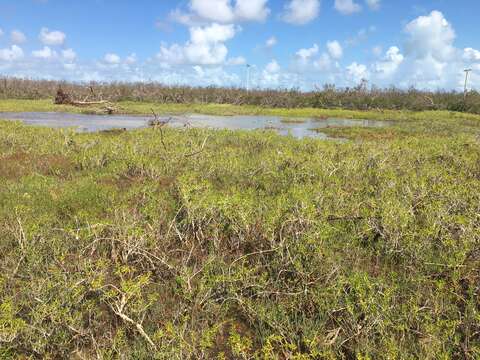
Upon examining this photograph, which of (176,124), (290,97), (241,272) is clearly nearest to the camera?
(241,272)

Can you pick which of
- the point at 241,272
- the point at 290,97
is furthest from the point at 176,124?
the point at 290,97

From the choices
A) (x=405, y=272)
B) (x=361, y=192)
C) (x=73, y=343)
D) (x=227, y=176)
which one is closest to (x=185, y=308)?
(x=73, y=343)

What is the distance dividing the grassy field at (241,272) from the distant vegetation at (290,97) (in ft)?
139

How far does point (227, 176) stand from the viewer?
912 centimetres

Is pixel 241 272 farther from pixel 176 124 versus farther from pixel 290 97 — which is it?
pixel 290 97

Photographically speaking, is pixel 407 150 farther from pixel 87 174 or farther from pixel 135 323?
pixel 135 323

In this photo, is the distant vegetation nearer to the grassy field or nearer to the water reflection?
the water reflection

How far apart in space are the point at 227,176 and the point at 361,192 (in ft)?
9.92

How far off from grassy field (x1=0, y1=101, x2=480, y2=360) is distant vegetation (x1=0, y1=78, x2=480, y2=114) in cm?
4222

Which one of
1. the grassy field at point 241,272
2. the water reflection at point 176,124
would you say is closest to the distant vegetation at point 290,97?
the water reflection at point 176,124

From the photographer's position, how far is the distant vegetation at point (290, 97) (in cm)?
4647

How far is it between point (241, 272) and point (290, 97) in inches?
1999

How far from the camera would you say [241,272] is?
436cm

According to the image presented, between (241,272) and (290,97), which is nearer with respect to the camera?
(241,272)
